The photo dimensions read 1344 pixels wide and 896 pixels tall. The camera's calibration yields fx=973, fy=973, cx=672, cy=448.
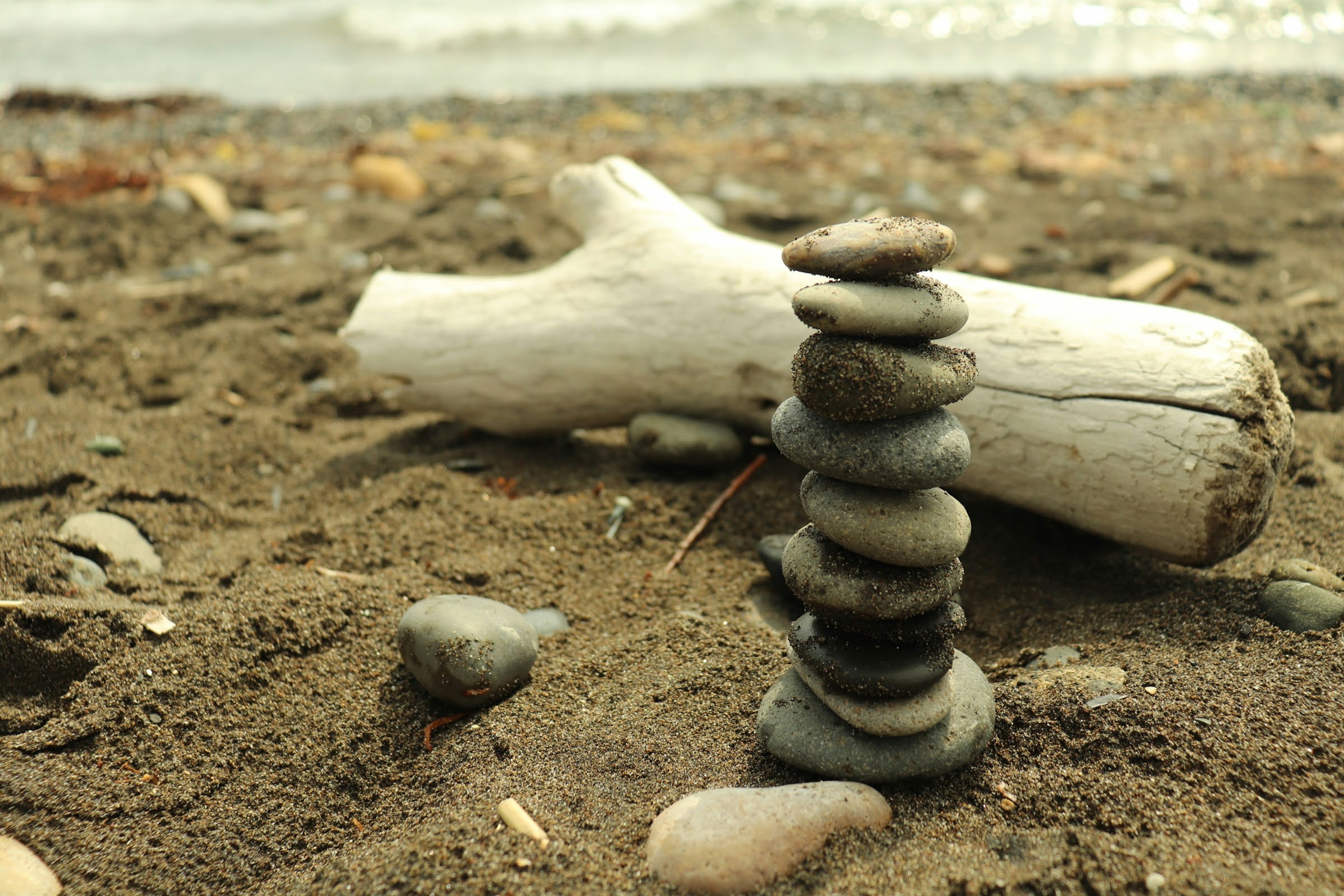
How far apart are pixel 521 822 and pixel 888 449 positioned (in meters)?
1.14

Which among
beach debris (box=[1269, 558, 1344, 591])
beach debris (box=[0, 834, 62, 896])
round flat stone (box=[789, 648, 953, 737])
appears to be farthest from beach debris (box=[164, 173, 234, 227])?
beach debris (box=[1269, 558, 1344, 591])

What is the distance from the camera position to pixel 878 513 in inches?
86.1

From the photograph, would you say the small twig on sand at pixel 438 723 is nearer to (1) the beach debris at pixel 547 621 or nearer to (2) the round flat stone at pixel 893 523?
(1) the beach debris at pixel 547 621

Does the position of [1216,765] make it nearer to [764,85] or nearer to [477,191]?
[477,191]

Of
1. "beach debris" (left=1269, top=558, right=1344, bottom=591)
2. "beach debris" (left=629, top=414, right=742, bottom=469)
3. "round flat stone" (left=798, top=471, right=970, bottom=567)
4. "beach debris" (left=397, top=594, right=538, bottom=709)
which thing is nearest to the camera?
"round flat stone" (left=798, top=471, right=970, bottom=567)

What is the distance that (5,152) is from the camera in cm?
925

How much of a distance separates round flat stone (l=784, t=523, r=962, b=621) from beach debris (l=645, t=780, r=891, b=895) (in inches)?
15.4

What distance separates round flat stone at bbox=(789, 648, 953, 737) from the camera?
220 cm

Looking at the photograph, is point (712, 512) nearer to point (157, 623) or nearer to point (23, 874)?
point (157, 623)

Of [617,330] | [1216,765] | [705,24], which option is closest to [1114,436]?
[1216,765]

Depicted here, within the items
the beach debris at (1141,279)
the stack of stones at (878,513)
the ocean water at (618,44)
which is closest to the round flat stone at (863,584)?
the stack of stones at (878,513)

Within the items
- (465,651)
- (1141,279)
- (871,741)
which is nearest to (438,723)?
(465,651)

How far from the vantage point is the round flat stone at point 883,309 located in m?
2.09

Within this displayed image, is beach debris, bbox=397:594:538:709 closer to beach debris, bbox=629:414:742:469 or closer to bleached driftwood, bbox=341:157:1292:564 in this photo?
beach debris, bbox=629:414:742:469
